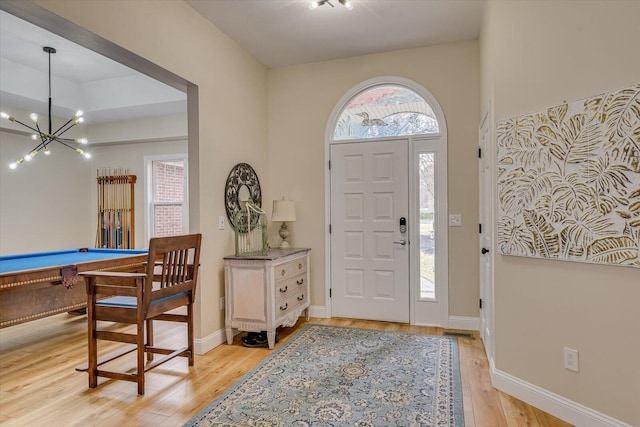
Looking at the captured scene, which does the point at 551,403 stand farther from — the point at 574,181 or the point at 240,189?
the point at 240,189

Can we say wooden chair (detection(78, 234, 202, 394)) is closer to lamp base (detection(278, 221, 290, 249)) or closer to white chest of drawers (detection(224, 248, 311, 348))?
white chest of drawers (detection(224, 248, 311, 348))

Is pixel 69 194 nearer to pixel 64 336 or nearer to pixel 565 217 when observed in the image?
pixel 64 336

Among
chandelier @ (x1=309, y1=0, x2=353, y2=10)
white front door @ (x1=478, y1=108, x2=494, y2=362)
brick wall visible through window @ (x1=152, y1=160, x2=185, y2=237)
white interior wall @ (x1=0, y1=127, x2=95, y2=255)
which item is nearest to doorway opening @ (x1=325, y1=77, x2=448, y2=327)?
white front door @ (x1=478, y1=108, x2=494, y2=362)

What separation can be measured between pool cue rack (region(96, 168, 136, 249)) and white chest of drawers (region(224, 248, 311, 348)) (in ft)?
10.8

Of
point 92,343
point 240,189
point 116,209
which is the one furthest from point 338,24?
point 116,209

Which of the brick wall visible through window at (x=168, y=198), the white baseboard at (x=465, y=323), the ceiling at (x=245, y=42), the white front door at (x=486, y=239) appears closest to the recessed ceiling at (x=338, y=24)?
the ceiling at (x=245, y=42)

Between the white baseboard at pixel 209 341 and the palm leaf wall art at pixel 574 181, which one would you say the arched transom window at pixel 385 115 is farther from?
the white baseboard at pixel 209 341

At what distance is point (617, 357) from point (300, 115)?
361cm

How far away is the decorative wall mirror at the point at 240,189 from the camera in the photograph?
370 centimetres

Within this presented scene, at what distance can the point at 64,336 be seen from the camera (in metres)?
3.77

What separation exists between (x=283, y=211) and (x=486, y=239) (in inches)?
81.1

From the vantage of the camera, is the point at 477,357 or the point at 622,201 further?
the point at 477,357

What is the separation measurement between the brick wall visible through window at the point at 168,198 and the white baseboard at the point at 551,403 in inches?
194

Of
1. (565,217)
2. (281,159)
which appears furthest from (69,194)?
(565,217)
